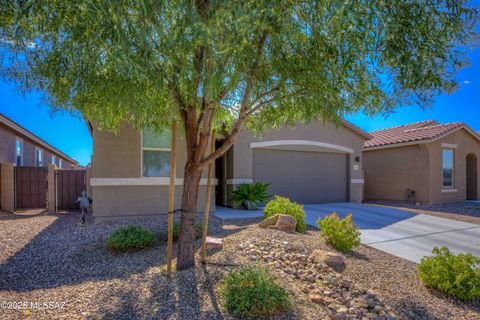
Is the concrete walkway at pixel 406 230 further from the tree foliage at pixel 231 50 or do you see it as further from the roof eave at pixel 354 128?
the tree foliage at pixel 231 50

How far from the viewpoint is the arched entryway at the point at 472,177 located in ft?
53.5

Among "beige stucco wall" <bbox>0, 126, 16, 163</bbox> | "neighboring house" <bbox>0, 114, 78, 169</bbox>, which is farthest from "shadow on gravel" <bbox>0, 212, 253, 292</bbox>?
"neighboring house" <bbox>0, 114, 78, 169</bbox>

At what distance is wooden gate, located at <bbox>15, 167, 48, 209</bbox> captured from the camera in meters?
11.2

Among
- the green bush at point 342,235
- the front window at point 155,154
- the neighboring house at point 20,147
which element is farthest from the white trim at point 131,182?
the neighboring house at point 20,147

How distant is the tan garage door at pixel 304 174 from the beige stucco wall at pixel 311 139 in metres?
0.32

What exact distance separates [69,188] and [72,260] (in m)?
6.46

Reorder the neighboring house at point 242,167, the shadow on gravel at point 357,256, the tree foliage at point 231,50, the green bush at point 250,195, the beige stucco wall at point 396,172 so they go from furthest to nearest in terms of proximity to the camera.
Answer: the beige stucco wall at point 396,172
the green bush at point 250,195
the neighboring house at point 242,167
the shadow on gravel at point 357,256
the tree foliage at point 231,50

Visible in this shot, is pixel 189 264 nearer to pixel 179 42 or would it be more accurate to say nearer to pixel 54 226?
pixel 179 42

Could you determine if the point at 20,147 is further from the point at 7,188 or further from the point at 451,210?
the point at 451,210

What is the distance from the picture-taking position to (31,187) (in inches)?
447

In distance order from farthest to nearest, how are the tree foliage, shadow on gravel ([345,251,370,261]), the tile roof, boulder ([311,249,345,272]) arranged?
the tile roof, shadow on gravel ([345,251,370,261]), boulder ([311,249,345,272]), the tree foliage

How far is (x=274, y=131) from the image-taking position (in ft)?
37.1

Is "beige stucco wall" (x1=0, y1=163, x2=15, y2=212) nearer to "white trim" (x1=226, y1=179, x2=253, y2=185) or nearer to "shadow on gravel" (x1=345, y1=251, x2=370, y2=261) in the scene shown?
"white trim" (x1=226, y1=179, x2=253, y2=185)

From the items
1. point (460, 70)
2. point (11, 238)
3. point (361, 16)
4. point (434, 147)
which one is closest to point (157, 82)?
point (361, 16)
